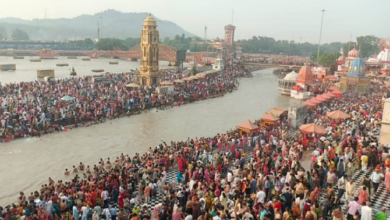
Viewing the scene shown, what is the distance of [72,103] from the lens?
22250 millimetres

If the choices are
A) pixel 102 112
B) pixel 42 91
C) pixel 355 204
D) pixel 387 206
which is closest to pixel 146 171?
pixel 355 204

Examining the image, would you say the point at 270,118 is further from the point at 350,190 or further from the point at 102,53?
the point at 102,53

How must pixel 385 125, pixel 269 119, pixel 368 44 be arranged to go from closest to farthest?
pixel 385 125 < pixel 269 119 < pixel 368 44

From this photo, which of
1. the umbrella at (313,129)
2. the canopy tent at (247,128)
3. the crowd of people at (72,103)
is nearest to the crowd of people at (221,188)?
the umbrella at (313,129)

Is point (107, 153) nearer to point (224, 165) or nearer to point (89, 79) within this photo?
point (224, 165)

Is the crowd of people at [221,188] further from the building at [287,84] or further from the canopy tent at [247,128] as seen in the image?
the building at [287,84]

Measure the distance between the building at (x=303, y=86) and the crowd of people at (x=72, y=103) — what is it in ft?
24.5

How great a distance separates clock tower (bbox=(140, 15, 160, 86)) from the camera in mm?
33281

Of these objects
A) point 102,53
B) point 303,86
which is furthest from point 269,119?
point 102,53

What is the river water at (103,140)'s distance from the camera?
13.1m

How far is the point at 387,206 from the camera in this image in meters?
9.05

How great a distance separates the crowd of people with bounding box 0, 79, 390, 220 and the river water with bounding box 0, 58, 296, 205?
128cm

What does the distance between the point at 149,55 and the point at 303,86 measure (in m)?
15.9

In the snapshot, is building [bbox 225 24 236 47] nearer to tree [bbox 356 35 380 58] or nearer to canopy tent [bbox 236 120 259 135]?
tree [bbox 356 35 380 58]
